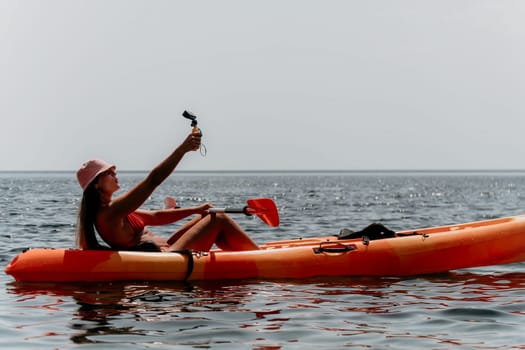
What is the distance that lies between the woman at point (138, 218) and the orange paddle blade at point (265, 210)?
284mm

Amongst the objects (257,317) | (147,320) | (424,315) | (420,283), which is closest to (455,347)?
(424,315)

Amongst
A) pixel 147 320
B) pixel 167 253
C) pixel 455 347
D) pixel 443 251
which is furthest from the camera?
pixel 443 251

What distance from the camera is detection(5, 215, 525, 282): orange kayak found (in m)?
8.30

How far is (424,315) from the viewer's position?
6668 millimetres

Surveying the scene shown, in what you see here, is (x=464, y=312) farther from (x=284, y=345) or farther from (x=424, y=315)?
(x=284, y=345)

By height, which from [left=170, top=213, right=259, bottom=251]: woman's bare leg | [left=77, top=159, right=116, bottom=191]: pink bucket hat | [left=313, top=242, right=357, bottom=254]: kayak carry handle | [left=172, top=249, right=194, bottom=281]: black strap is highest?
[left=77, top=159, right=116, bottom=191]: pink bucket hat

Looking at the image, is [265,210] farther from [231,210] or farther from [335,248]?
[335,248]

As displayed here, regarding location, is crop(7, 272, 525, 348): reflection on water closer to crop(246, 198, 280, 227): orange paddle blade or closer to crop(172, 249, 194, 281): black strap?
crop(172, 249, 194, 281): black strap

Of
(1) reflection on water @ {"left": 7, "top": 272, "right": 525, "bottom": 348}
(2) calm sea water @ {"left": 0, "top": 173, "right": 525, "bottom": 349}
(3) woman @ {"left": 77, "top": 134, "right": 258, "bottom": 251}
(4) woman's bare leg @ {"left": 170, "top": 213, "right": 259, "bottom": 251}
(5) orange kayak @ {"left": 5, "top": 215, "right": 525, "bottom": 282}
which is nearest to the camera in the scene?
(2) calm sea water @ {"left": 0, "top": 173, "right": 525, "bottom": 349}

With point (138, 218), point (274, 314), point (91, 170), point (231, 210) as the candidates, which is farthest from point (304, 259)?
point (91, 170)

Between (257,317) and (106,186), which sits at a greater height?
(106,186)

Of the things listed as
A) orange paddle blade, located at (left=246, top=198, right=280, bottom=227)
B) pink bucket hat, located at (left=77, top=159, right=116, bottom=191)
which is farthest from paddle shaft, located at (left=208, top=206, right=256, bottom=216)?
pink bucket hat, located at (left=77, top=159, right=116, bottom=191)

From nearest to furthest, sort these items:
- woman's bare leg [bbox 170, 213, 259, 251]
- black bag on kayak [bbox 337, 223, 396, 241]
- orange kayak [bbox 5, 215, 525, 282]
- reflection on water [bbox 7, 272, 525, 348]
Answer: reflection on water [bbox 7, 272, 525, 348] < orange kayak [bbox 5, 215, 525, 282] < woman's bare leg [bbox 170, 213, 259, 251] < black bag on kayak [bbox 337, 223, 396, 241]

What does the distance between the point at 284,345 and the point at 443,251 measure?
12.7ft
